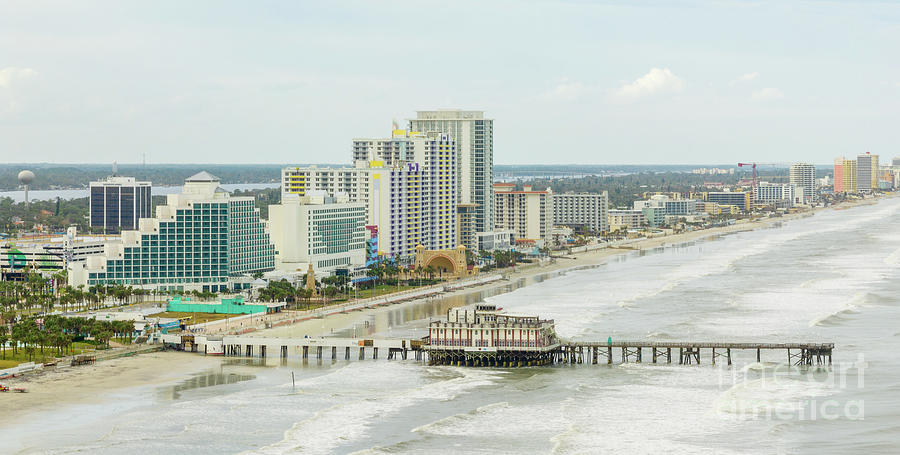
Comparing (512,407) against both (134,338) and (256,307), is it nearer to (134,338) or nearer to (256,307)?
(134,338)

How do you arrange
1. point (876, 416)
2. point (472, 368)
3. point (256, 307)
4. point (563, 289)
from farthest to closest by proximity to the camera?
point (563, 289)
point (256, 307)
point (472, 368)
point (876, 416)

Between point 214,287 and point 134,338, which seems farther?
point 214,287

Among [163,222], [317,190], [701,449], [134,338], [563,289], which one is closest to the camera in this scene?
[701,449]

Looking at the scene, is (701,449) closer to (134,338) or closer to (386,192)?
(134,338)

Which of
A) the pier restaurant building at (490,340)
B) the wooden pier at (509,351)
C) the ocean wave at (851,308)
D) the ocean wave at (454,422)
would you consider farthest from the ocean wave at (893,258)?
the ocean wave at (454,422)

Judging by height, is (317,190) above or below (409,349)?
above

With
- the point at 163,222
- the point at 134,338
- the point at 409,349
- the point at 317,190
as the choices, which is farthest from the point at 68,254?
the point at 409,349
